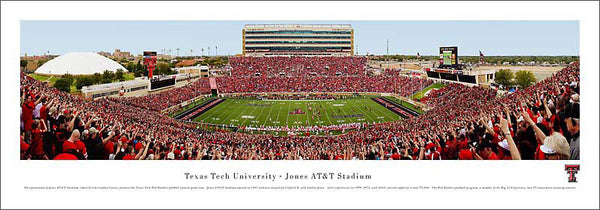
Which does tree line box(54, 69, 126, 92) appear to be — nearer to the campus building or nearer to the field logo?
the campus building

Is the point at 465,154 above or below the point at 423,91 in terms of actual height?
below

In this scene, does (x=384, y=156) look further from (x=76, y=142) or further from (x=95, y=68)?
(x=95, y=68)

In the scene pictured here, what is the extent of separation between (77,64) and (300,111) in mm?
22131

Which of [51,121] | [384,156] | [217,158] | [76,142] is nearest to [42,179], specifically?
[51,121]

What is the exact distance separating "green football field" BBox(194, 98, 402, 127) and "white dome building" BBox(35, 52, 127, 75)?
1411 centimetres

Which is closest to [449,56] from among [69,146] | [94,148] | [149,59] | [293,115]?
[293,115]

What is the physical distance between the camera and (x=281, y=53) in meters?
47.9

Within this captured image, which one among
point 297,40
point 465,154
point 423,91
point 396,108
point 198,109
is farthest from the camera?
point 297,40

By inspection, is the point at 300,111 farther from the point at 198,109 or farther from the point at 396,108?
the point at 198,109

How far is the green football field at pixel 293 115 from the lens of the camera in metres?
19.2

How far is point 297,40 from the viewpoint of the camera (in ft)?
156

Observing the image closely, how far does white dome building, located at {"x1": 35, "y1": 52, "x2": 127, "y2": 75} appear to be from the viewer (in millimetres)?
28125

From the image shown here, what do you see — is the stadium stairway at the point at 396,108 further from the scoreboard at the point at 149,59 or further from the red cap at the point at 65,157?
the red cap at the point at 65,157

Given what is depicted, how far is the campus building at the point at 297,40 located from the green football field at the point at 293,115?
21761mm
